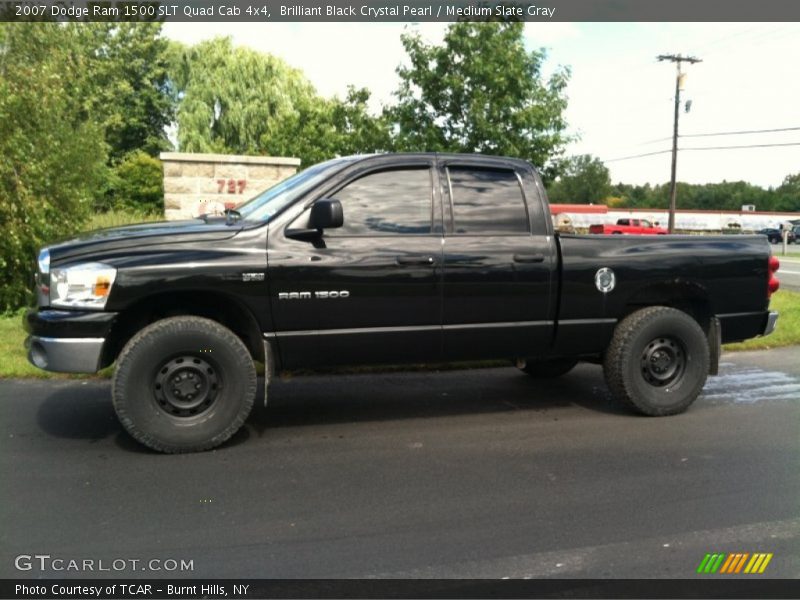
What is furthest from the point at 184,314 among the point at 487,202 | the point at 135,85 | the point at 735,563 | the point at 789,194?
the point at 789,194

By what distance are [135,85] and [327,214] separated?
35.7 m

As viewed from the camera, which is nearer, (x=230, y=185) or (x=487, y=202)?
(x=487, y=202)

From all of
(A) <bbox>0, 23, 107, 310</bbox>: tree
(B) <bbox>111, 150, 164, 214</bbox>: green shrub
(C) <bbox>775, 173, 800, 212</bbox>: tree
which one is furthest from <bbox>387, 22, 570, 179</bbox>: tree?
(C) <bbox>775, 173, 800, 212</bbox>: tree

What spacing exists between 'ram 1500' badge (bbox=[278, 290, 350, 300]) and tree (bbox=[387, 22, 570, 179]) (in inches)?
352

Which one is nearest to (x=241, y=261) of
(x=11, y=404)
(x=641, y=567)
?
(x=11, y=404)

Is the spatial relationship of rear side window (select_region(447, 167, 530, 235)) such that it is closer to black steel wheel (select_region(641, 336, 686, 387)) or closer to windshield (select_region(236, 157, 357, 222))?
windshield (select_region(236, 157, 357, 222))

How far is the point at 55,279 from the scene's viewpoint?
15.3 ft

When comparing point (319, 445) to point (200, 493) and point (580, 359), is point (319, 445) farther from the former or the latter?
point (580, 359)

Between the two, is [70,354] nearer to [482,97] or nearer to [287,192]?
[287,192]

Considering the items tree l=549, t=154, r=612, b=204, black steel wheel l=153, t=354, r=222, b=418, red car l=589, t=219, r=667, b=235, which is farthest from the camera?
tree l=549, t=154, r=612, b=204

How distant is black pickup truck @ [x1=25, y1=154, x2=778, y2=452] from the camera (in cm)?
476

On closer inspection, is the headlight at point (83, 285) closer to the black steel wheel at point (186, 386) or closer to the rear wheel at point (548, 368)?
the black steel wheel at point (186, 386)

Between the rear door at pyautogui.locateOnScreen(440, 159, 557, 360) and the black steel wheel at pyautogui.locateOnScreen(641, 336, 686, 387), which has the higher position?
the rear door at pyautogui.locateOnScreen(440, 159, 557, 360)

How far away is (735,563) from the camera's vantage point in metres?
3.53
